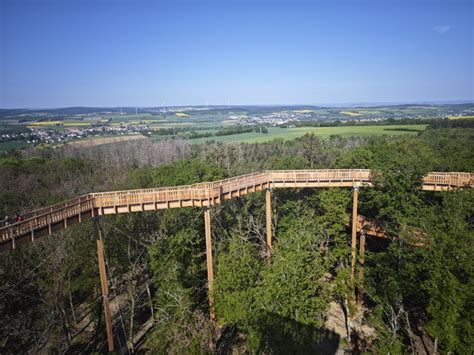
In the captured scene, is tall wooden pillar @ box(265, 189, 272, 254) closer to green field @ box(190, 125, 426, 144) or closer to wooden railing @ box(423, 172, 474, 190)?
wooden railing @ box(423, 172, 474, 190)

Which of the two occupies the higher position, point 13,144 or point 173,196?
point 173,196

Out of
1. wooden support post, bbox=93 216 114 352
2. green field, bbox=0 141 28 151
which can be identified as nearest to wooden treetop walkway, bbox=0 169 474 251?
wooden support post, bbox=93 216 114 352

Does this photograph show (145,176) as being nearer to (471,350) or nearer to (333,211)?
(333,211)

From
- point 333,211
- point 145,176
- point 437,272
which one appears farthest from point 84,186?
point 437,272

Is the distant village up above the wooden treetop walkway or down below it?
below

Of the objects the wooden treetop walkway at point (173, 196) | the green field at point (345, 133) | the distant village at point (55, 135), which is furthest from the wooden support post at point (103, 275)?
the distant village at point (55, 135)

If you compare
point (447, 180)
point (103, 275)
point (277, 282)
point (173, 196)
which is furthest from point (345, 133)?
point (103, 275)

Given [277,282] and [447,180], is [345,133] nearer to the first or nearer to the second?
[447,180]

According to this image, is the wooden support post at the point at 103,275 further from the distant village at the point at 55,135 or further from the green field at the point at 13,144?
the distant village at the point at 55,135

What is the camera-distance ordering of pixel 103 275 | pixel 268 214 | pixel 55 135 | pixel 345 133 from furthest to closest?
pixel 55 135 → pixel 345 133 → pixel 268 214 → pixel 103 275

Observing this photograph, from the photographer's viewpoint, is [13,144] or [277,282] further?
[13,144]
